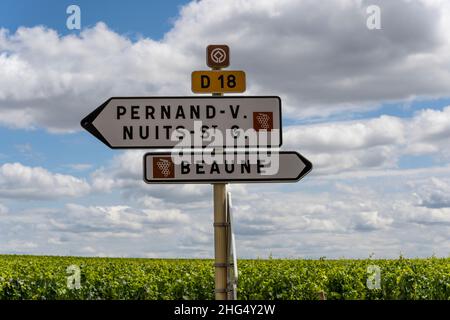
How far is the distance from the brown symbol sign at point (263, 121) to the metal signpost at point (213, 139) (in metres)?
0.01

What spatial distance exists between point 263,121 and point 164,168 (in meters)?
1.16

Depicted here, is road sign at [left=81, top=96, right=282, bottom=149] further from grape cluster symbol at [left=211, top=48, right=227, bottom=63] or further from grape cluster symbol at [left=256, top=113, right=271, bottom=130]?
grape cluster symbol at [left=211, top=48, right=227, bottom=63]

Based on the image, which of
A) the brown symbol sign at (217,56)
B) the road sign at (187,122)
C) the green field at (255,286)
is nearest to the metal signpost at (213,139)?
the road sign at (187,122)

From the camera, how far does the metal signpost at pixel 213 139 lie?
683 cm

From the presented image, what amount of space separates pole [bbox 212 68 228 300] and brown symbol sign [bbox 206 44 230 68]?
0.38 m

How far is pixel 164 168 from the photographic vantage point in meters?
6.82

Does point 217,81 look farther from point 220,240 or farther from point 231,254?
point 231,254

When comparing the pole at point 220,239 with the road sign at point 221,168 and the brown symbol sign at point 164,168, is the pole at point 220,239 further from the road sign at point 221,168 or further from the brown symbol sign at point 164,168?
the brown symbol sign at point 164,168

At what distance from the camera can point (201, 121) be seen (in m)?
6.89

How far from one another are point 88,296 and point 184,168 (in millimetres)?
7257

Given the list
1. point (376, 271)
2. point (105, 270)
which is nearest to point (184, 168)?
point (376, 271)

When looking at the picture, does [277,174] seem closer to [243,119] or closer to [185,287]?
[243,119]

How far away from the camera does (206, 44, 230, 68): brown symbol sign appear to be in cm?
716
